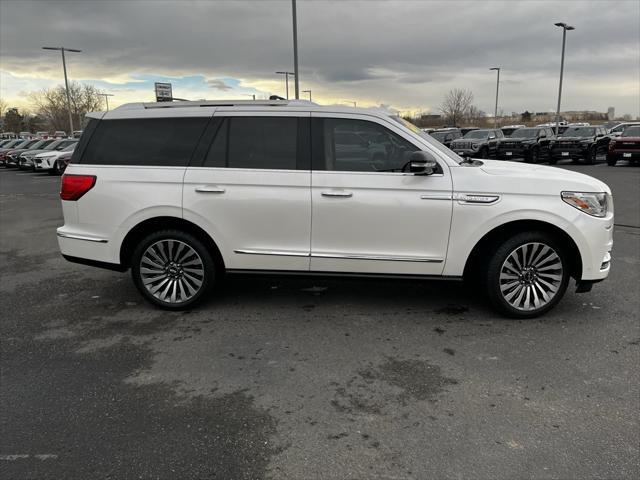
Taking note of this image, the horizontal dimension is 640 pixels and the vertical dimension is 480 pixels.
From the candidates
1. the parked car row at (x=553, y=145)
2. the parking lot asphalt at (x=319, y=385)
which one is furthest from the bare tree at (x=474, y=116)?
the parking lot asphalt at (x=319, y=385)

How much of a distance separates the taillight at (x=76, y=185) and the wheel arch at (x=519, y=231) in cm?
362

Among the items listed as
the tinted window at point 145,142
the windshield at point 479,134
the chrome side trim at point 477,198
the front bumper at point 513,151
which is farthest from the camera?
the windshield at point 479,134

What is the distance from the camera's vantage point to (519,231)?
461cm

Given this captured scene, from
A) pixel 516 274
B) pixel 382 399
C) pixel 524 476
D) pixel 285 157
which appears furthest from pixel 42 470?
pixel 516 274

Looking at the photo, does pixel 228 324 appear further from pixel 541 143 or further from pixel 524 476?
pixel 541 143

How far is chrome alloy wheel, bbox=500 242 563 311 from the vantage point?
4.59 m

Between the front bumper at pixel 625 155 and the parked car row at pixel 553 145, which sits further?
the parked car row at pixel 553 145

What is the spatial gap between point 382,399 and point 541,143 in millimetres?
24450

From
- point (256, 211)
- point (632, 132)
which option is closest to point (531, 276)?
point (256, 211)

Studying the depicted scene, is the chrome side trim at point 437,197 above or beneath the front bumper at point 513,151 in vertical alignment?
above

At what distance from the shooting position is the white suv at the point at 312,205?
177 inches

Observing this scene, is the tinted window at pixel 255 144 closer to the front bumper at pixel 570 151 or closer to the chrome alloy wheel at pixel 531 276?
the chrome alloy wheel at pixel 531 276

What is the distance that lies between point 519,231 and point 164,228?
3327 mm

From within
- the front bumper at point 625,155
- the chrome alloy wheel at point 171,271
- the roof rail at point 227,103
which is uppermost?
the roof rail at point 227,103
